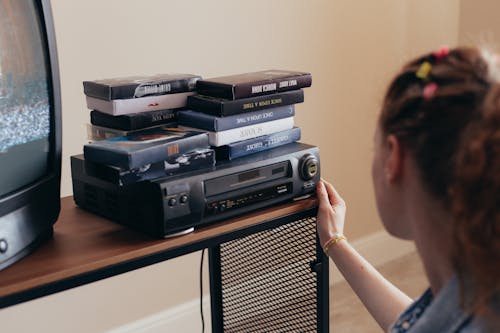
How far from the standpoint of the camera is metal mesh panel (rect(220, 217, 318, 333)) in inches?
61.5

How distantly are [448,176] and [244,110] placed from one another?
69cm

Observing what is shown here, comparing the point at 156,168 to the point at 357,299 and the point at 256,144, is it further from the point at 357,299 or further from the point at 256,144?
the point at 357,299

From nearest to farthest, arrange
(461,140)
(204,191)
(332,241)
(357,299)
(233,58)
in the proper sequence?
(461,140)
(204,191)
(332,241)
(233,58)
(357,299)

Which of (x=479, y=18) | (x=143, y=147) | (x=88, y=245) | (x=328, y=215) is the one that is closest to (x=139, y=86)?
(x=143, y=147)

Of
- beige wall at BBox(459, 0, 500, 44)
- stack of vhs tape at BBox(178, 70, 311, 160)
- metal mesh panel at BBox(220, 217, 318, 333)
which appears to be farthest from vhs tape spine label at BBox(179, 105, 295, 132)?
beige wall at BBox(459, 0, 500, 44)

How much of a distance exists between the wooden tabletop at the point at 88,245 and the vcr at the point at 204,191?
2 centimetres

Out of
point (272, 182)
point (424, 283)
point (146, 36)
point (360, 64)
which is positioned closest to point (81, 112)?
point (146, 36)

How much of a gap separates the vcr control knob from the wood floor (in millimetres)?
1016

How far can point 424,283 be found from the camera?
2.59 meters

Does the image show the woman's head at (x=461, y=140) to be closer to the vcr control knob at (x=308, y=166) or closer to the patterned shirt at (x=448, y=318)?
the patterned shirt at (x=448, y=318)

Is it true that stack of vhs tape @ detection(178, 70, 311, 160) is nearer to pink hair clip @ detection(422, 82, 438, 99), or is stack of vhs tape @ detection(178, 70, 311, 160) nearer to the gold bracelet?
the gold bracelet

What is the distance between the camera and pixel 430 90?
2.46ft

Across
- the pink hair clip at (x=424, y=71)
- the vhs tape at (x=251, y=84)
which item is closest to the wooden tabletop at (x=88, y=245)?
the vhs tape at (x=251, y=84)

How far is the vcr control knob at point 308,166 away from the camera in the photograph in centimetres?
141
